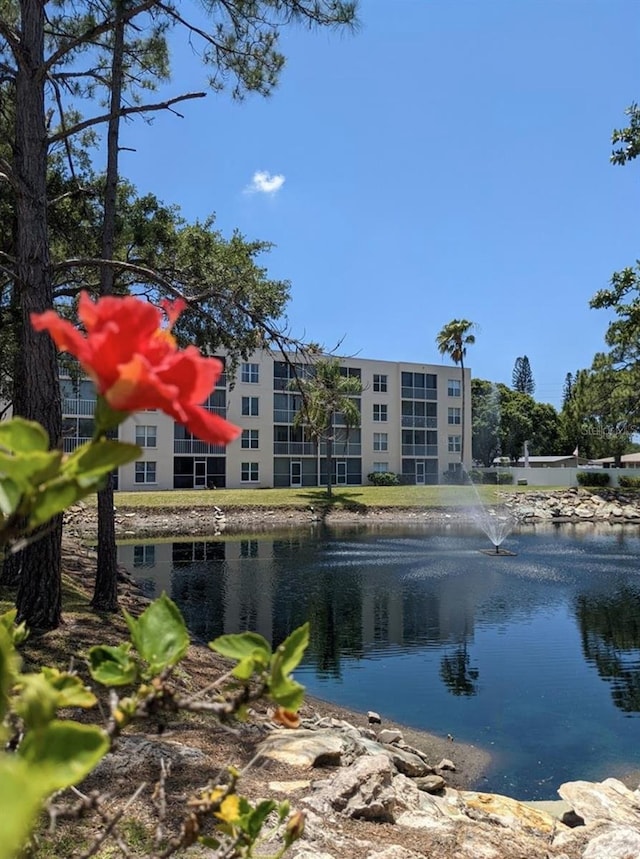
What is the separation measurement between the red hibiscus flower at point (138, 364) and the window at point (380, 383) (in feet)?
146

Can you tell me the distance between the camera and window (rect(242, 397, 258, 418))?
40.8m

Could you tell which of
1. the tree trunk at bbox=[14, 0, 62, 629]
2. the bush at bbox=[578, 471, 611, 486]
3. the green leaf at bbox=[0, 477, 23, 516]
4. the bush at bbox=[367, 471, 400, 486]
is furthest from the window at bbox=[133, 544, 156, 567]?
the bush at bbox=[578, 471, 611, 486]

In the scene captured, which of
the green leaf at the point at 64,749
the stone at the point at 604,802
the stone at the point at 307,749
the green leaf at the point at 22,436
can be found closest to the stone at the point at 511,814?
the stone at the point at 604,802

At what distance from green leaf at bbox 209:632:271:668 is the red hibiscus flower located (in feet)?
1.20

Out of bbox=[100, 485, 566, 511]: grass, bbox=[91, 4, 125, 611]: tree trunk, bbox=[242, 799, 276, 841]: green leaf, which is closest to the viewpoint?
bbox=[242, 799, 276, 841]: green leaf

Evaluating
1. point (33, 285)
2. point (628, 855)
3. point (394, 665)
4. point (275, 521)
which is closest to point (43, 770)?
point (628, 855)

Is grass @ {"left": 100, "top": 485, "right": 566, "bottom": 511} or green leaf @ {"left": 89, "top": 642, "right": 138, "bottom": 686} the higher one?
green leaf @ {"left": 89, "top": 642, "right": 138, "bottom": 686}

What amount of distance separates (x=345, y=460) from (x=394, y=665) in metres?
33.9

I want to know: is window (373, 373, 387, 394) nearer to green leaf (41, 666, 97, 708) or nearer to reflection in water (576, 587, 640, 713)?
reflection in water (576, 587, 640, 713)

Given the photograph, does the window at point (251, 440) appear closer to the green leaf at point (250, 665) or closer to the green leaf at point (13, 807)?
the green leaf at point (250, 665)

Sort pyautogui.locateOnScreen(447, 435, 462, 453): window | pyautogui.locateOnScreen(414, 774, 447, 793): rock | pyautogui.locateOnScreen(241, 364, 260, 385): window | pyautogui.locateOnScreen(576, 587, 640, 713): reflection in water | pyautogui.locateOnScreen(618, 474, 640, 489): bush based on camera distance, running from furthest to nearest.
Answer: pyautogui.locateOnScreen(447, 435, 462, 453): window, pyautogui.locateOnScreen(241, 364, 260, 385): window, pyautogui.locateOnScreen(618, 474, 640, 489): bush, pyautogui.locateOnScreen(576, 587, 640, 713): reflection in water, pyautogui.locateOnScreen(414, 774, 447, 793): rock

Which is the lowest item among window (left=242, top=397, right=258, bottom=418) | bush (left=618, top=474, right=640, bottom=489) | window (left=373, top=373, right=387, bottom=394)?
bush (left=618, top=474, right=640, bottom=489)

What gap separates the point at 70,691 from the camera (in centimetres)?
92

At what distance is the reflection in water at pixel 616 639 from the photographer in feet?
30.1
